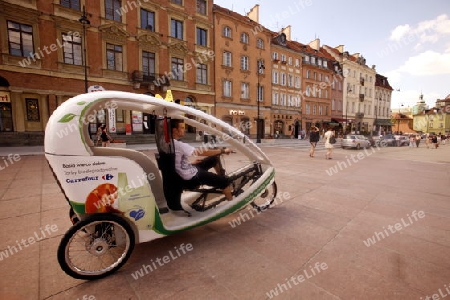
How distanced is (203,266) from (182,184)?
1123 mm

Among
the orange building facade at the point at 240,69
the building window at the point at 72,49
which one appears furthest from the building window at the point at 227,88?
the building window at the point at 72,49

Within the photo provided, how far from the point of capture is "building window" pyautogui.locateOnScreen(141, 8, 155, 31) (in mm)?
21422

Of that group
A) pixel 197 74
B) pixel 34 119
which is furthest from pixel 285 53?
pixel 34 119

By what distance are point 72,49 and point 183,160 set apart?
67.3ft

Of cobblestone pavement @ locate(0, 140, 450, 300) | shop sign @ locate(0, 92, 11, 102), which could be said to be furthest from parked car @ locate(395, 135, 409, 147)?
shop sign @ locate(0, 92, 11, 102)

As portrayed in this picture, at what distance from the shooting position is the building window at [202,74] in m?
25.8

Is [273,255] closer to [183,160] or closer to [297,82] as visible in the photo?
[183,160]

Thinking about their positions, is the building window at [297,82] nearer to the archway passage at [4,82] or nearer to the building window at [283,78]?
the building window at [283,78]

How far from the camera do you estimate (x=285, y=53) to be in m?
34.7

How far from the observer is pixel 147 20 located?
2170cm

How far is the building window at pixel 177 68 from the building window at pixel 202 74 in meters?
2.20

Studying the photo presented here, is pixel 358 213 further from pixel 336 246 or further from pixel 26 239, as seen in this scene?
pixel 26 239

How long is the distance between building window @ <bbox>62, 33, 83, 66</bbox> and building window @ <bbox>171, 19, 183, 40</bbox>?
9.01 meters

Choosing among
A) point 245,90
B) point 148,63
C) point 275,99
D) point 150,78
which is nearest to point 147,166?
point 150,78
